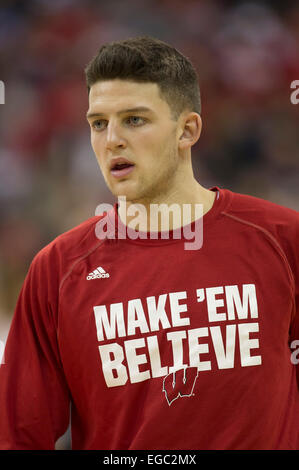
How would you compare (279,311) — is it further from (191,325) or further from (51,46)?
(51,46)

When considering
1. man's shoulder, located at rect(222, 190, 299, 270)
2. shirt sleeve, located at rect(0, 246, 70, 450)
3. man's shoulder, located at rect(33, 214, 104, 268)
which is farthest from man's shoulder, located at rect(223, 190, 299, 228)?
shirt sleeve, located at rect(0, 246, 70, 450)

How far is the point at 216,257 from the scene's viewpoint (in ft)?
6.89

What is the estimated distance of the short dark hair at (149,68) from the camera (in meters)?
2.06

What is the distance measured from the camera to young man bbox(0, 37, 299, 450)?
6.58 ft

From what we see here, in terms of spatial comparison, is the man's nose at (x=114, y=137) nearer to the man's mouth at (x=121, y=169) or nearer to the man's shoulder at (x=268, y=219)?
the man's mouth at (x=121, y=169)

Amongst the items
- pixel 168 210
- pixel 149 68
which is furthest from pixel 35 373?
pixel 149 68

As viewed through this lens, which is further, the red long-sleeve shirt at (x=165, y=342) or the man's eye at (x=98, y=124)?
the man's eye at (x=98, y=124)

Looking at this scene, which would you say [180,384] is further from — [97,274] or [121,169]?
[121,169]

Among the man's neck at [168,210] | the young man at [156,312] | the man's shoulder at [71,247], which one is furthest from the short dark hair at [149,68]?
the man's shoulder at [71,247]

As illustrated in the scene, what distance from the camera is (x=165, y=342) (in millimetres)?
2049

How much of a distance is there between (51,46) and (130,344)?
3382mm

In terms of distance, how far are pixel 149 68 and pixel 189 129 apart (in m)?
0.25

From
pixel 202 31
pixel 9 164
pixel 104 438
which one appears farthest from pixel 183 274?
pixel 202 31
